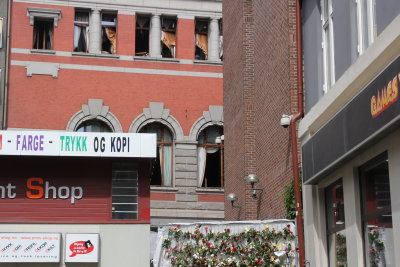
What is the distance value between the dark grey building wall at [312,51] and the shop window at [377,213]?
10.8 ft

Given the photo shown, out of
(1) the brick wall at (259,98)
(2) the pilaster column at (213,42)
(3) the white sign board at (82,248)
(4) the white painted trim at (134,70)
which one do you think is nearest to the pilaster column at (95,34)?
(4) the white painted trim at (134,70)

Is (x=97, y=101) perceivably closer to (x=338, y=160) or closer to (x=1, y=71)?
(x=1, y=71)

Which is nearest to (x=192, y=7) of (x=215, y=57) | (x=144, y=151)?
(x=215, y=57)

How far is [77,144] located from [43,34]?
19388 millimetres

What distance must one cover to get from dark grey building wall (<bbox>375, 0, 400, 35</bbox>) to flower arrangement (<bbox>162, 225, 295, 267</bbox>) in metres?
5.87

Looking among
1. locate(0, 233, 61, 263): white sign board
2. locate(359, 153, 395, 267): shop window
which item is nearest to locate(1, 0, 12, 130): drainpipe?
locate(0, 233, 61, 263): white sign board

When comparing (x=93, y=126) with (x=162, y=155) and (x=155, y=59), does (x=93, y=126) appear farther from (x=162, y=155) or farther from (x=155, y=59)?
(x=155, y=59)

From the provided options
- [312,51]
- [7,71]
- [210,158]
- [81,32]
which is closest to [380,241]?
[312,51]

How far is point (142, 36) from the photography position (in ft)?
119

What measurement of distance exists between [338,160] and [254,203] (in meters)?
10.6

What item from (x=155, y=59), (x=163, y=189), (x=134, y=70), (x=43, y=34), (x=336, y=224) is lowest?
(x=336, y=224)

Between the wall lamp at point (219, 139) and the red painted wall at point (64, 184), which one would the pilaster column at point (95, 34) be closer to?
the wall lamp at point (219, 139)

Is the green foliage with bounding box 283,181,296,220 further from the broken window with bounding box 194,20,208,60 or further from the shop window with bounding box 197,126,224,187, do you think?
the broken window with bounding box 194,20,208,60

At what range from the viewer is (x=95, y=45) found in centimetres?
3512
